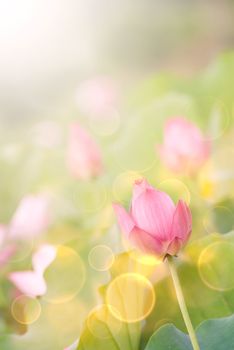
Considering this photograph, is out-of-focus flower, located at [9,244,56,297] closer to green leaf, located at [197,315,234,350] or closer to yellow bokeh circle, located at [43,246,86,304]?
yellow bokeh circle, located at [43,246,86,304]

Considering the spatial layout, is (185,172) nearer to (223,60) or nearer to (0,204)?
(0,204)

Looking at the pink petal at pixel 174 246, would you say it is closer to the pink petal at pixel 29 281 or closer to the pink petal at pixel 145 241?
the pink petal at pixel 145 241

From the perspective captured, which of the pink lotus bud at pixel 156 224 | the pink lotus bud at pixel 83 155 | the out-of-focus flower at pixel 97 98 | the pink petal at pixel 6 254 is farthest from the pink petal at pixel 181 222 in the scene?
the out-of-focus flower at pixel 97 98

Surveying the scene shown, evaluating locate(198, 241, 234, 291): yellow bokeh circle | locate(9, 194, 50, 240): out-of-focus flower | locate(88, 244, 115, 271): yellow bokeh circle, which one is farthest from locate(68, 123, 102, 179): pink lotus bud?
locate(198, 241, 234, 291): yellow bokeh circle

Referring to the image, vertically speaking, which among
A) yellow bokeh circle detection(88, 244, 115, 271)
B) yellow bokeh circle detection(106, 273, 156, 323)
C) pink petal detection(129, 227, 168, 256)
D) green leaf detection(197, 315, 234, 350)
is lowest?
green leaf detection(197, 315, 234, 350)

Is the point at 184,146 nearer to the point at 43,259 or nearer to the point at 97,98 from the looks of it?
the point at 43,259

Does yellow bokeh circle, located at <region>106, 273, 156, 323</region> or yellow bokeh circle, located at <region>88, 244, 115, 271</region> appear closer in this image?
yellow bokeh circle, located at <region>106, 273, 156, 323</region>

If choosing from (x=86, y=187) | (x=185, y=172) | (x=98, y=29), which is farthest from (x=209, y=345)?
(x=98, y=29)
